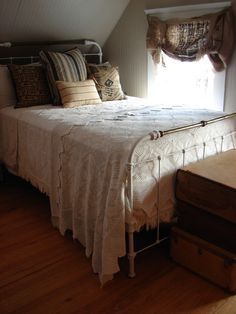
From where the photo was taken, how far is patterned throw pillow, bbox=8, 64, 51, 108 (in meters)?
2.99

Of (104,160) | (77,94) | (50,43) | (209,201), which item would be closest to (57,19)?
(50,43)

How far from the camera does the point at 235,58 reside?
2.74 metres

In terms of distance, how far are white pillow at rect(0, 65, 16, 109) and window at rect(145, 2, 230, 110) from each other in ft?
4.39

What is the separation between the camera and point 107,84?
3.21m

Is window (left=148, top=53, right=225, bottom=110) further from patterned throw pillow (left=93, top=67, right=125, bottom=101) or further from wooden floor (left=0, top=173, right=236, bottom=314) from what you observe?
wooden floor (left=0, top=173, right=236, bottom=314)

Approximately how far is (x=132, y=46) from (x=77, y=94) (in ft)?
3.41

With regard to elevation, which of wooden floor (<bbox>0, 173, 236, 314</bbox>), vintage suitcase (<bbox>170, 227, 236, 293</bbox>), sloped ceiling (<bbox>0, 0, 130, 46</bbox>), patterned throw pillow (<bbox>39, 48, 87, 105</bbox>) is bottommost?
wooden floor (<bbox>0, 173, 236, 314</bbox>)

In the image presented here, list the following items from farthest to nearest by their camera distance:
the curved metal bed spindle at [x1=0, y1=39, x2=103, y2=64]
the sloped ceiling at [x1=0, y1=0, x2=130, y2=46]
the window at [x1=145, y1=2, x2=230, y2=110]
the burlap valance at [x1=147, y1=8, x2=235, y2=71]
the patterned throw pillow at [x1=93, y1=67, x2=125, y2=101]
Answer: the curved metal bed spindle at [x1=0, y1=39, x2=103, y2=64] < the patterned throw pillow at [x1=93, y1=67, x2=125, y2=101] < the sloped ceiling at [x1=0, y1=0, x2=130, y2=46] < the window at [x1=145, y1=2, x2=230, y2=110] < the burlap valance at [x1=147, y1=8, x2=235, y2=71]

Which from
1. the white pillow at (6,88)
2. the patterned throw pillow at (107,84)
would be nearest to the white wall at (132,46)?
the patterned throw pillow at (107,84)

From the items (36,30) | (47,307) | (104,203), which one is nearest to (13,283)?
(47,307)

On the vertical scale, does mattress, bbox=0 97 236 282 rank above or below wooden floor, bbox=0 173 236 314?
above

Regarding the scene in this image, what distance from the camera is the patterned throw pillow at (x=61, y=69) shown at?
119 inches

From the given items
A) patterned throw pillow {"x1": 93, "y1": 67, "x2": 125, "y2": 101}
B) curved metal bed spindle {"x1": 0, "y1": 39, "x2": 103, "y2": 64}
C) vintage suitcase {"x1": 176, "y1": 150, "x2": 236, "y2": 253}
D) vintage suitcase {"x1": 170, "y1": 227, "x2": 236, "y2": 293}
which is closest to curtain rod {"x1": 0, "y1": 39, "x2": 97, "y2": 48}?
curved metal bed spindle {"x1": 0, "y1": 39, "x2": 103, "y2": 64}

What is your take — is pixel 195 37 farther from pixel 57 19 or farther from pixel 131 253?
pixel 131 253
